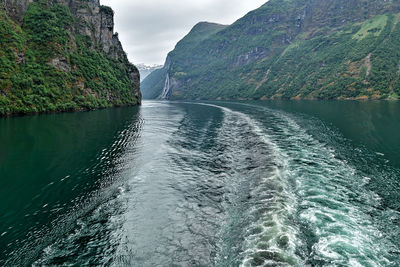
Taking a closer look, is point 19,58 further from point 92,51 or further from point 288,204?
point 288,204

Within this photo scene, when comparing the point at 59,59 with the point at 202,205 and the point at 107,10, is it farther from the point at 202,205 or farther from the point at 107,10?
the point at 202,205

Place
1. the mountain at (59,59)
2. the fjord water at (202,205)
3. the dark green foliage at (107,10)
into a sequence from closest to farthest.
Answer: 1. the fjord water at (202,205)
2. the mountain at (59,59)
3. the dark green foliage at (107,10)

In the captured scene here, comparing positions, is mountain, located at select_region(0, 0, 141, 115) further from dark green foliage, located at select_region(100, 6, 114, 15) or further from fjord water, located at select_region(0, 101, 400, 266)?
fjord water, located at select_region(0, 101, 400, 266)

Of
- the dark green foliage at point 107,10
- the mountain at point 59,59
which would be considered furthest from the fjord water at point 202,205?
the dark green foliage at point 107,10

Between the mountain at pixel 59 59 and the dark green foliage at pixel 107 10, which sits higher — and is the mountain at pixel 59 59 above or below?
below

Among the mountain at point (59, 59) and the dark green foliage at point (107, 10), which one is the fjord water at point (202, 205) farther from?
the dark green foliage at point (107, 10)

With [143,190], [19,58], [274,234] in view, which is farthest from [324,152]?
[19,58]

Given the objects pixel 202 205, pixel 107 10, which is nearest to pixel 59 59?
pixel 107 10
